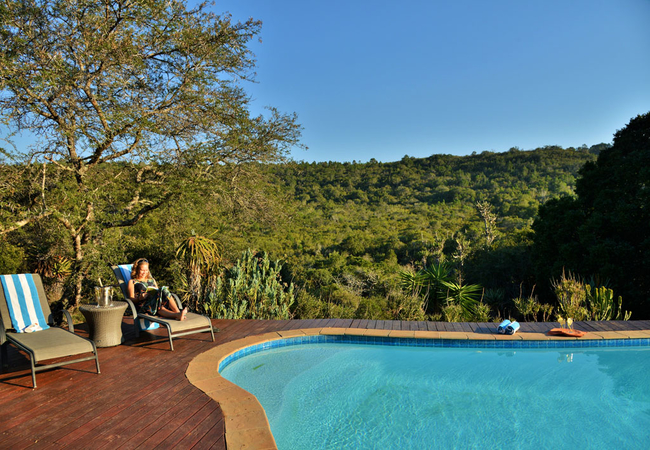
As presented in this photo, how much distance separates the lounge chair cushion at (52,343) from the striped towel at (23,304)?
0.18 meters

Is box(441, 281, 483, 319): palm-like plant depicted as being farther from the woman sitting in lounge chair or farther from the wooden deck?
the woman sitting in lounge chair

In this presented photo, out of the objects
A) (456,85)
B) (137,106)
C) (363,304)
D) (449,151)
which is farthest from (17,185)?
(449,151)

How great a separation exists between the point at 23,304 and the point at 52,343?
90 centimetres

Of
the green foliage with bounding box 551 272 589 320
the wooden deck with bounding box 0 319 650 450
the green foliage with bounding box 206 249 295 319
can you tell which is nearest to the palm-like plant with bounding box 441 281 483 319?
the green foliage with bounding box 551 272 589 320

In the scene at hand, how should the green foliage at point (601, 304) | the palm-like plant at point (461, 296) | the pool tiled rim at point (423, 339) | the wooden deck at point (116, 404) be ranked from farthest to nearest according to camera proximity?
the palm-like plant at point (461, 296)
the green foliage at point (601, 304)
the pool tiled rim at point (423, 339)
the wooden deck at point (116, 404)

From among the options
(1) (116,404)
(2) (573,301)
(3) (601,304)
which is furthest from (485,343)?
(1) (116,404)

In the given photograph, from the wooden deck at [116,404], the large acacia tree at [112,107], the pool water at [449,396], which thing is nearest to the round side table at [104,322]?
the wooden deck at [116,404]

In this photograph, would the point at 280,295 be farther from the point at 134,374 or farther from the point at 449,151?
the point at 449,151

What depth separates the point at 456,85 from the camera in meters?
20.4

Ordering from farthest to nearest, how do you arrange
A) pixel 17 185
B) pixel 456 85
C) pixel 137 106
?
pixel 456 85, pixel 137 106, pixel 17 185

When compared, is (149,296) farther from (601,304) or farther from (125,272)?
(601,304)

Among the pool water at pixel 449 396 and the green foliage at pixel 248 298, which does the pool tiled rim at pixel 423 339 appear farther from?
the green foliage at pixel 248 298

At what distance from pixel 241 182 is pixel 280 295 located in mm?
3077

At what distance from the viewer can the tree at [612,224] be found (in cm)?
876
